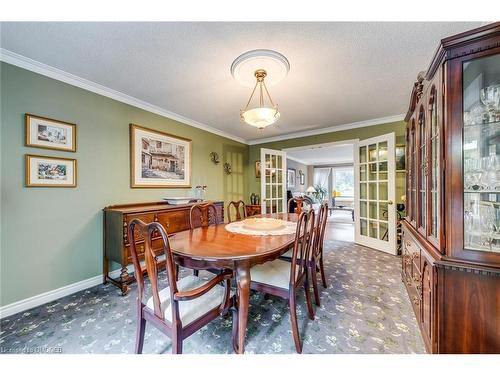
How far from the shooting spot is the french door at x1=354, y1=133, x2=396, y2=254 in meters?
3.30

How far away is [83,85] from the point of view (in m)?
2.25

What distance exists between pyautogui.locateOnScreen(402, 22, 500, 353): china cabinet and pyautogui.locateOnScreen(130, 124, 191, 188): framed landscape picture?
10.2 feet

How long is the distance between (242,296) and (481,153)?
1.63 m

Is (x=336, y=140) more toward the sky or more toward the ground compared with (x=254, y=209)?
more toward the sky

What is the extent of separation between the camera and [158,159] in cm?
305

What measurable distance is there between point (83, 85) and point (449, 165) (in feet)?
11.0

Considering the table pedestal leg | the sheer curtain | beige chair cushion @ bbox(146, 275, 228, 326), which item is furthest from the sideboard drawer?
the sheer curtain

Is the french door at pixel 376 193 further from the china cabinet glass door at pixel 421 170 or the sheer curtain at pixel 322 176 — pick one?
the sheer curtain at pixel 322 176

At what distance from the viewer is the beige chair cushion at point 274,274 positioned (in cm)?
151

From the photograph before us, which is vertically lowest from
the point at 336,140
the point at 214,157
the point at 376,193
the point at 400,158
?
the point at 376,193

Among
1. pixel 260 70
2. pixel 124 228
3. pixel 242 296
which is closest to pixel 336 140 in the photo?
pixel 260 70

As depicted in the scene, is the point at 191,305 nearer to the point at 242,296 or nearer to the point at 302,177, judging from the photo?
the point at 242,296
